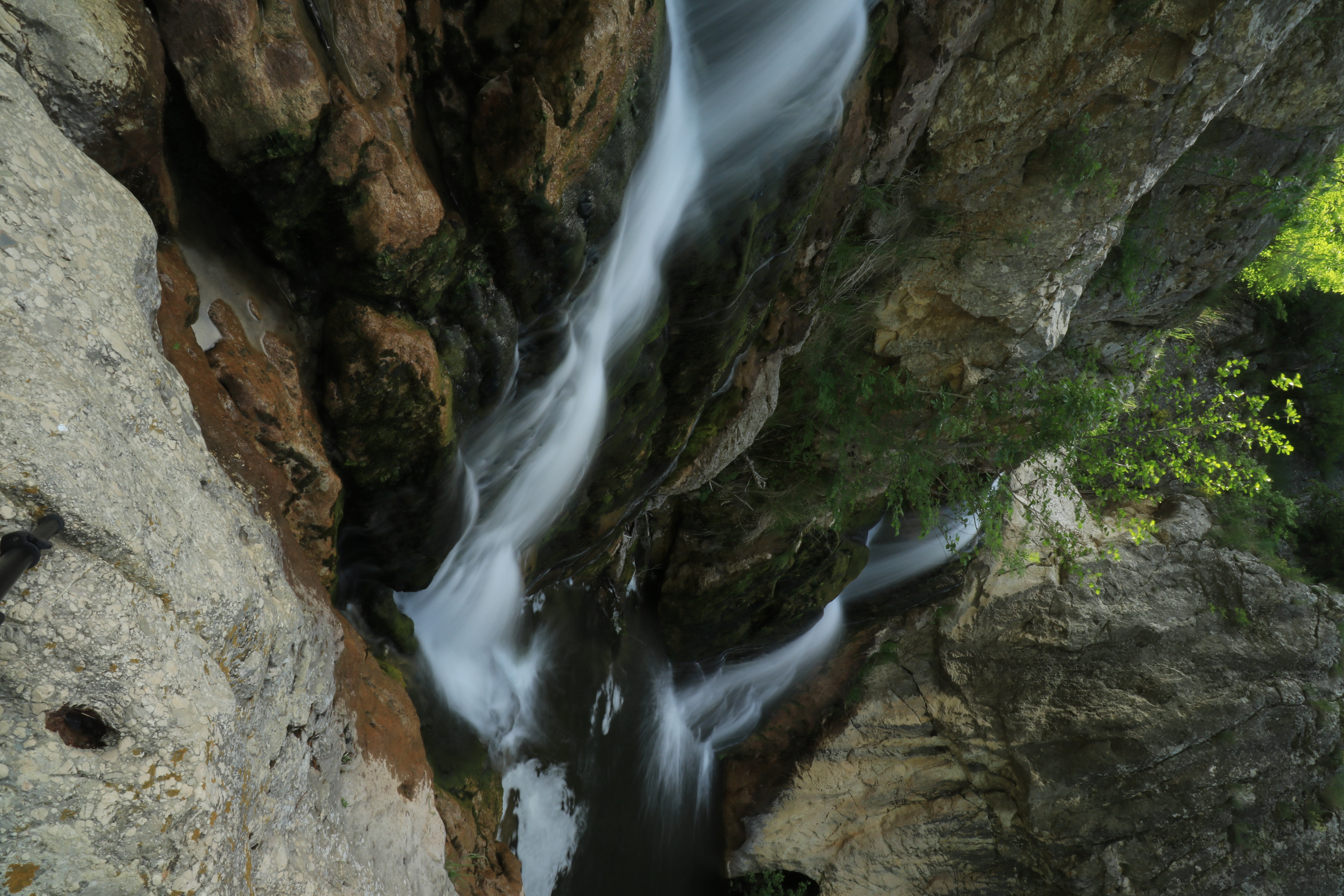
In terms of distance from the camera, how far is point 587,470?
170 inches

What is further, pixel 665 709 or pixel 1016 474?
pixel 1016 474

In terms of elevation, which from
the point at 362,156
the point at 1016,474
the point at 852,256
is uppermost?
the point at 1016,474

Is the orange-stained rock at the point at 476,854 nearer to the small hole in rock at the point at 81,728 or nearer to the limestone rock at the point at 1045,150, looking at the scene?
the small hole in rock at the point at 81,728

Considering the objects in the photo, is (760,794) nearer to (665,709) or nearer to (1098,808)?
(665,709)

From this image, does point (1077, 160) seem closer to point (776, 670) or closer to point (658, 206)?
point (658, 206)

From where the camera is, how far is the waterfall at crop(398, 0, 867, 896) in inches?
140

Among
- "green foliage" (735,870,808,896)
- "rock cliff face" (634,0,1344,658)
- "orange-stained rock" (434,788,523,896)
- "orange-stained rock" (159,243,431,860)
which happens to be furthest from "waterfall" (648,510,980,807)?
"orange-stained rock" (159,243,431,860)

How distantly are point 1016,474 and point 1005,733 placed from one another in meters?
2.80

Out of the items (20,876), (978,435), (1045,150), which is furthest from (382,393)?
(978,435)

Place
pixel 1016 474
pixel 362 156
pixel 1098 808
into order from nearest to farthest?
pixel 362 156 → pixel 1098 808 → pixel 1016 474

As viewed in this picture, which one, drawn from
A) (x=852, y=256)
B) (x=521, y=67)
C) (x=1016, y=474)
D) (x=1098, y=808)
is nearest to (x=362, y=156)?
(x=521, y=67)

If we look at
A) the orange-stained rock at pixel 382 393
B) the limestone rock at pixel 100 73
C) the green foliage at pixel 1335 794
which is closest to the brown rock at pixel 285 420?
the orange-stained rock at pixel 382 393

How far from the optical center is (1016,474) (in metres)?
7.68

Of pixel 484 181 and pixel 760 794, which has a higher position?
pixel 484 181
